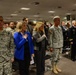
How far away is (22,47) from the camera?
3.20 m

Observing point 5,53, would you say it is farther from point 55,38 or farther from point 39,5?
point 39,5

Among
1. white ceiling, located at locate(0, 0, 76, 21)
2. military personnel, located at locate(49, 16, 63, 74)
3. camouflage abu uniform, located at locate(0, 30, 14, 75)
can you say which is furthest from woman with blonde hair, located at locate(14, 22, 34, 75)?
white ceiling, located at locate(0, 0, 76, 21)

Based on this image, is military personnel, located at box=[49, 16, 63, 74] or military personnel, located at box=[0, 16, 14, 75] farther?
military personnel, located at box=[49, 16, 63, 74]

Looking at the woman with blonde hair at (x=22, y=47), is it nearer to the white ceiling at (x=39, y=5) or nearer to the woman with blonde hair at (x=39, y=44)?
the woman with blonde hair at (x=39, y=44)

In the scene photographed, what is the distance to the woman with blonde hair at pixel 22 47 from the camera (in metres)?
3.19

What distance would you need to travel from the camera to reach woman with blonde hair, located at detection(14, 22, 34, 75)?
3.19 meters

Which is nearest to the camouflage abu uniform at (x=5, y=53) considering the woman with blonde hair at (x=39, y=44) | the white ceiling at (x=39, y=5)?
the woman with blonde hair at (x=39, y=44)

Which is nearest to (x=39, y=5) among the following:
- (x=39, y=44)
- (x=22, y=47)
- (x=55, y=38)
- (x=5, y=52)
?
(x=55, y=38)

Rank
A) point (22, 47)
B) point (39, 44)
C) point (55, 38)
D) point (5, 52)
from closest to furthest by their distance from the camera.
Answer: point (5, 52), point (22, 47), point (39, 44), point (55, 38)

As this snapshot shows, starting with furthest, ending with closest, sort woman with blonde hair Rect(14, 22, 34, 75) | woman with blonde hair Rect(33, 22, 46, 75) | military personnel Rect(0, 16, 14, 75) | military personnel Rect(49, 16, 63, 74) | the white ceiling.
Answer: the white ceiling, military personnel Rect(49, 16, 63, 74), woman with blonde hair Rect(33, 22, 46, 75), woman with blonde hair Rect(14, 22, 34, 75), military personnel Rect(0, 16, 14, 75)

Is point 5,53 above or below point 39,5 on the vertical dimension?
below

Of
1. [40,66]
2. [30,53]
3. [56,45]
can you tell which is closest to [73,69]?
[56,45]

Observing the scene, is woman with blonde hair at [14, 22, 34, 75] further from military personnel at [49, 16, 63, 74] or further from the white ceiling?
the white ceiling

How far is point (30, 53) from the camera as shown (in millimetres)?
3297
